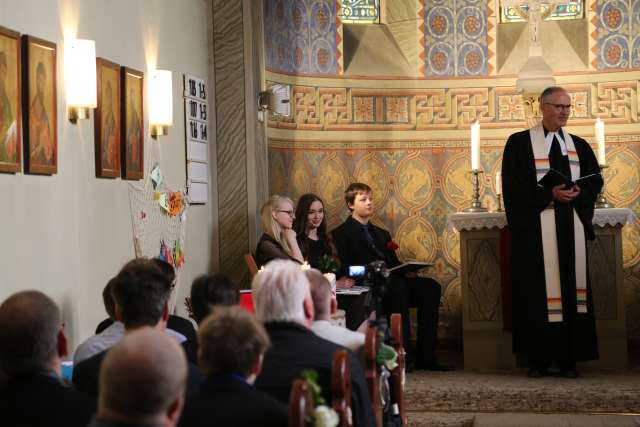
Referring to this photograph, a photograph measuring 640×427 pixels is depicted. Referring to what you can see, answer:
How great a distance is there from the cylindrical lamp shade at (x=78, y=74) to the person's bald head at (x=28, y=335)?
2466 millimetres

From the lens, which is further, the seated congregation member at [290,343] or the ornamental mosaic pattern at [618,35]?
the ornamental mosaic pattern at [618,35]

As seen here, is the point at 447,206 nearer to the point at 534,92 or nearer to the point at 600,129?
the point at 534,92

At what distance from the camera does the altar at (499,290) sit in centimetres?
761

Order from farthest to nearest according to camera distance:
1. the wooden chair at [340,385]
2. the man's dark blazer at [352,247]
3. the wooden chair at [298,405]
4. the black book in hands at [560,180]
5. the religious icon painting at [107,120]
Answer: the man's dark blazer at [352,247]
the black book in hands at [560,180]
the religious icon painting at [107,120]
the wooden chair at [340,385]
the wooden chair at [298,405]

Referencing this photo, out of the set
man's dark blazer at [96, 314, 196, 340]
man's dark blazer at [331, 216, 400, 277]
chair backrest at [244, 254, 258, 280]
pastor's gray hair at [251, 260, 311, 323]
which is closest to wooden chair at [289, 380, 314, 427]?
pastor's gray hair at [251, 260, 311, 323]

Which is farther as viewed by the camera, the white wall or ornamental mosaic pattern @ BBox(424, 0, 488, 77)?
ornamental mosaic pattern @ BBox(424, 0, 488, 77)

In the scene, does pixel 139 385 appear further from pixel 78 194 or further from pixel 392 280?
pixel 392 280

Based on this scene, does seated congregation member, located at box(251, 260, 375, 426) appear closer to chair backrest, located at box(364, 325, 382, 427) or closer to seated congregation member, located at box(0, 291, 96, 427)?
chair backrest, located at box(364, 325, 382, 427)

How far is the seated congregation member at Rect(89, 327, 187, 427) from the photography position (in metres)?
2.14

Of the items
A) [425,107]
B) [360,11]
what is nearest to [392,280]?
[425,107]

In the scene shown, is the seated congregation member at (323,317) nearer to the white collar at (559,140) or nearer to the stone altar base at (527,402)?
the stone altar base at (527,402)

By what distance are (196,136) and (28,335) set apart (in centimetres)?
499

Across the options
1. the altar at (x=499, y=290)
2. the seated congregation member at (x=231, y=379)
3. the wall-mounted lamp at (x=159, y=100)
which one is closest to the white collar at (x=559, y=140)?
the altar at (x=499, y=290)

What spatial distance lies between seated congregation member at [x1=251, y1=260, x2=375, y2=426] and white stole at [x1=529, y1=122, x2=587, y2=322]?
402cm
